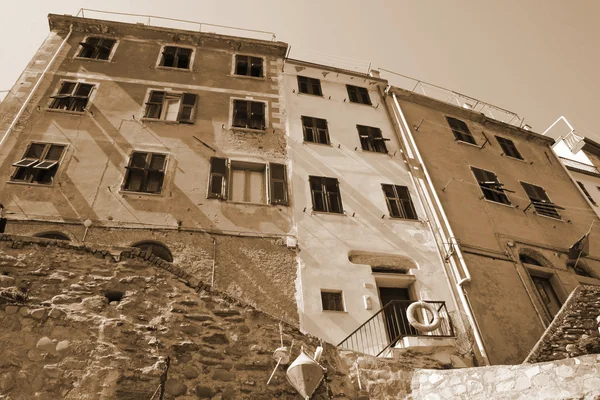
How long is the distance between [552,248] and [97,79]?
17088 mm

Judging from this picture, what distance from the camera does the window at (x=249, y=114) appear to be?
52.0 feet

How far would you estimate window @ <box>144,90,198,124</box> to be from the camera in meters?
15.5

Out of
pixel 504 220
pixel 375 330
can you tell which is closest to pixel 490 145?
pixel 504 220

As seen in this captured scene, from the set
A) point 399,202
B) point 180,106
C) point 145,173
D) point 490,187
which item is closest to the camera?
point 145,173

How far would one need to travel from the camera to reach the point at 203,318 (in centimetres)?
696

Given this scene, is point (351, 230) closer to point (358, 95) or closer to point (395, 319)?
point (395, 319)

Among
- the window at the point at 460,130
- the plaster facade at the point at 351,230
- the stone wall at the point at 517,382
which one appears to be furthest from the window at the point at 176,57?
the stone wall at the point at 517,382

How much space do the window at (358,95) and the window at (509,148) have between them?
6.45m

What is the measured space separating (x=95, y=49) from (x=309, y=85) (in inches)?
327

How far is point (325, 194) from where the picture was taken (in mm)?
14359

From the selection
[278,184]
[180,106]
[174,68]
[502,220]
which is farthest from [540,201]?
[174,68]

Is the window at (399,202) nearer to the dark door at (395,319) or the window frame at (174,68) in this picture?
the dark door at (395,319)

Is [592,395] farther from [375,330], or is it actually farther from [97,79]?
[97,79]

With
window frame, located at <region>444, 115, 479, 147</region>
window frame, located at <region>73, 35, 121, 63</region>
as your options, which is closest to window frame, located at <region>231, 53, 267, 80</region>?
window frame, located at <region>73, 35, 121, 63</region>
